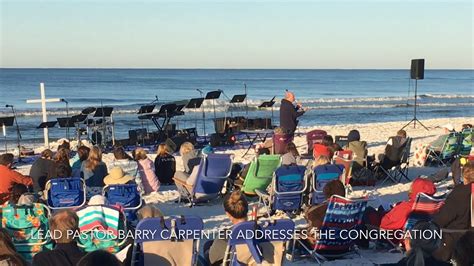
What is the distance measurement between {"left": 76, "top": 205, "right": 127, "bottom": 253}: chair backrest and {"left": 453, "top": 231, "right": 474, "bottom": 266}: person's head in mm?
2775

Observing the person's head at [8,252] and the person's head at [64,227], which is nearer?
the person's head at [8,252]

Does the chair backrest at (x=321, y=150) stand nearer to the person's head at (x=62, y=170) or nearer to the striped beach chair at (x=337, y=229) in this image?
the striped beach chair at (x=337, y=229)

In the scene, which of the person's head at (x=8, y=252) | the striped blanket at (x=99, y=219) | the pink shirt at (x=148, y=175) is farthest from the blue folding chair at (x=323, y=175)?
the person's head at (x=8, y=252)

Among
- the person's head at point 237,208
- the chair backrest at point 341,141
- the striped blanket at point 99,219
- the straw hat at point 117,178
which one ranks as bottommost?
the chair backrest at point 341,141

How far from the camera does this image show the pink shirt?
919cm

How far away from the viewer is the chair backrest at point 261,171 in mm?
8281

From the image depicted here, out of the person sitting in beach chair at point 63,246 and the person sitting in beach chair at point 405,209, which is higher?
the person sitting in beach chair at point 63,246

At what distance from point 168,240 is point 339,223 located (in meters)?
1.84

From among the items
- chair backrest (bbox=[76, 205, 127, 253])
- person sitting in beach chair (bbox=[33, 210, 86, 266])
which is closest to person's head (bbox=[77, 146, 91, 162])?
chair backrest (bbox=[76, 205, 127, 253])

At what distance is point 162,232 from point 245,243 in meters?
0.59

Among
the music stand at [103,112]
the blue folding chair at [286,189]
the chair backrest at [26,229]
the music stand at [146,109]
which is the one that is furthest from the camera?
the music stand at [146,109]

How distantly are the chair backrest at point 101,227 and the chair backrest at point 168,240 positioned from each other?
64cm

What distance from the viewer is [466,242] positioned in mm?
3479

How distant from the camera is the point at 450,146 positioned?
11055 mm
